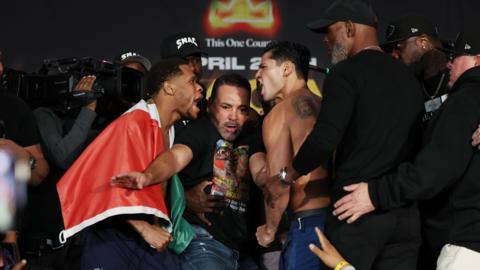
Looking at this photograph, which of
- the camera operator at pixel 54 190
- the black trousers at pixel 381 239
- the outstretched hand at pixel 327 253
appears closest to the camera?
the outstretched hand at pixel 327 253

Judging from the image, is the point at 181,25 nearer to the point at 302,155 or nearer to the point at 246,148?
the point at 246,148

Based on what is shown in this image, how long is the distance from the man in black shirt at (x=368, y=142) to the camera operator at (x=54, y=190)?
1103 millimetres

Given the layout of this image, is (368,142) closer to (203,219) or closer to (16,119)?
(203,219)

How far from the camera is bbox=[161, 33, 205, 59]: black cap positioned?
4.29 metres

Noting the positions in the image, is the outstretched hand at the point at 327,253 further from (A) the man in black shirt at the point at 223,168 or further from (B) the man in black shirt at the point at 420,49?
(B) the man in black shirt at the point at 420,49

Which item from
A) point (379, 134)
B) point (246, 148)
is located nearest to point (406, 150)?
point (379, 134)

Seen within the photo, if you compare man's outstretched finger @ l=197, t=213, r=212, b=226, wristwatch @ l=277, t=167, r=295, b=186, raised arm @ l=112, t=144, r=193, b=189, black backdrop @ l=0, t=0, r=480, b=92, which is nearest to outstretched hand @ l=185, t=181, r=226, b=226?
man's outstretched finger @ l=197, t=213, r=212, b=226

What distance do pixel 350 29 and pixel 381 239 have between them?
0.79 m

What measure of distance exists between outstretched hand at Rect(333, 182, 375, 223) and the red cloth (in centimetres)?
70

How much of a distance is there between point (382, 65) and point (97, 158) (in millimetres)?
1074

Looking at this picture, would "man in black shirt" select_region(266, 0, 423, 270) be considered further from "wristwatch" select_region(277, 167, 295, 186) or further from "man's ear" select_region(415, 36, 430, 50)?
"man's ear" select_region(415, 36, 430, 50)

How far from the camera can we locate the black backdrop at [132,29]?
5266 mm

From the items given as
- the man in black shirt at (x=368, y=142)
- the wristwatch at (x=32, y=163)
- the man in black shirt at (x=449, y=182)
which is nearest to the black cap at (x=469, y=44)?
the man in black shirt at (x=449, y=182)

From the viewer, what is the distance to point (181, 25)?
529 centimetres
